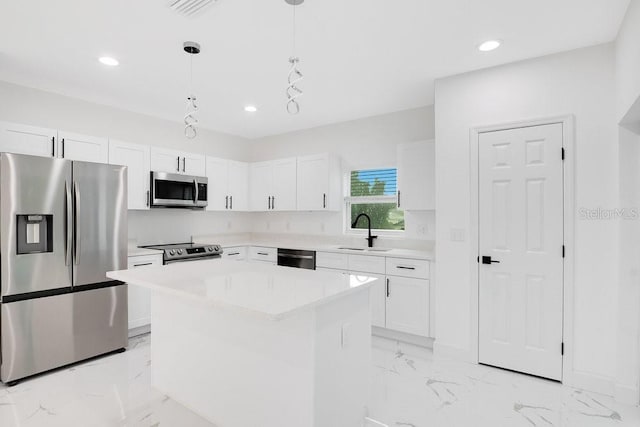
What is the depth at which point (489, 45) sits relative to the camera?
262cm

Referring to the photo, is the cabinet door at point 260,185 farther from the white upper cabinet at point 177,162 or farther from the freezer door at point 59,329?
the freezer door at point 59,329

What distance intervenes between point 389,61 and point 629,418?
311cm

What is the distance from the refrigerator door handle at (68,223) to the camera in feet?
9.72

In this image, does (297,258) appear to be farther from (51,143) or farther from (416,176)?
(51,143)

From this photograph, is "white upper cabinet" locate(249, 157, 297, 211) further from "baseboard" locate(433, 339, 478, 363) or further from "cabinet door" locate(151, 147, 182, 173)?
"baseboard" locate(433, 339, 478, 363)

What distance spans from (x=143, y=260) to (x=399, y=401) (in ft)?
9.53

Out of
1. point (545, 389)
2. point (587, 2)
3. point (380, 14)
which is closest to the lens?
point (587, 2)

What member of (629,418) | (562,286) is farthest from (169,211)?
(629,418)

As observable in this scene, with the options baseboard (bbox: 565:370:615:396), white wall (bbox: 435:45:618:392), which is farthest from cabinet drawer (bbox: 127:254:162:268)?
baseboard (bbox: 565:370:615:396)

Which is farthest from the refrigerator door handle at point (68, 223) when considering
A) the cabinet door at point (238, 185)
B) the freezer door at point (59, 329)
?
the cabinet door at point (238, 185)

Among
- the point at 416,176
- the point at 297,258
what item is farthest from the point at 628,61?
the point at 297,258

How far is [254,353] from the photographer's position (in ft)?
6.31

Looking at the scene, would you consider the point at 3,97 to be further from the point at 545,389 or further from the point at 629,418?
the point at 629,418

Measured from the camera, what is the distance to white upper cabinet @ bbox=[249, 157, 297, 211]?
4980mm
